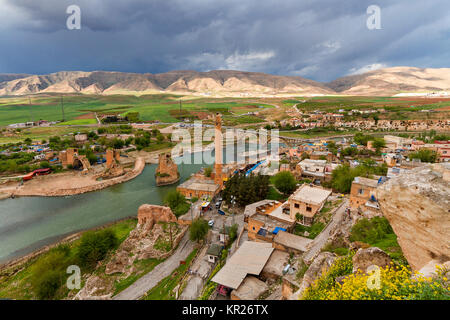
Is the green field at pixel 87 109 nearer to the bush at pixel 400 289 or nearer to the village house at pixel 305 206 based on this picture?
the village house at pixel 305 206

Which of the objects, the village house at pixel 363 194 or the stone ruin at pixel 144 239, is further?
the village house at pixel 363 194

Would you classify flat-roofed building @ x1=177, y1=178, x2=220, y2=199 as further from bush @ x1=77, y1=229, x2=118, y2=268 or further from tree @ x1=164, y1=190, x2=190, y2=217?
bush @ x1=77, y1=229, x2=118, y2=268

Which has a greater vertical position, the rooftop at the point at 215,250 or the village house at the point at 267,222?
the village house at the point at 267,222

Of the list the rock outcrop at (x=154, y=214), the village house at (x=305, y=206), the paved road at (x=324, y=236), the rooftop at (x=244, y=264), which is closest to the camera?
the rooftop at (x=244, y=264)

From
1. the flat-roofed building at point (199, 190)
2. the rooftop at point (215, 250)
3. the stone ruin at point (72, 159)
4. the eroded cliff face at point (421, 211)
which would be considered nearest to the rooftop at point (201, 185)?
the flat-roofed building at point (199, 190)

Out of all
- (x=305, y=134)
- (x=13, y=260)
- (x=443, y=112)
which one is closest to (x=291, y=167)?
(x=13, y=260)

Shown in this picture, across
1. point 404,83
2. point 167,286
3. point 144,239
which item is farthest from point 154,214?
point 404,83

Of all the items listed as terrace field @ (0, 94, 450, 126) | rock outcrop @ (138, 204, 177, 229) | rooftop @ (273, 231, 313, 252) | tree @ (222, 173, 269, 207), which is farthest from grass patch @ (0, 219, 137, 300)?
terrace field @ (0, 94, 450, 126)
